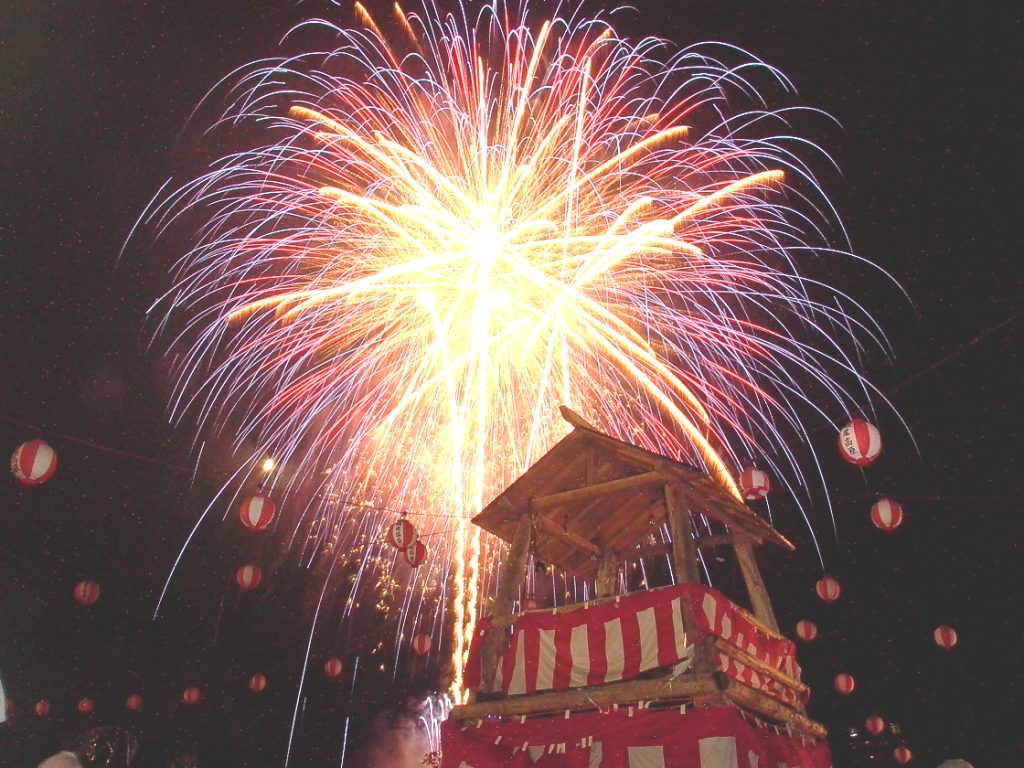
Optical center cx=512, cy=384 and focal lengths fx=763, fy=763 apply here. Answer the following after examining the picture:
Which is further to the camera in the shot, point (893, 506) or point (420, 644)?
point (420, 644)

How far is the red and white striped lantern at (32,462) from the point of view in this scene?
10.5 m

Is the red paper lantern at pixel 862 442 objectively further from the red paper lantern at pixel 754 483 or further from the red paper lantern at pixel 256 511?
the red paper lantern at pixel 256 511

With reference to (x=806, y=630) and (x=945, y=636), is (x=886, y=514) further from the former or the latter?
(x=945, y=636)

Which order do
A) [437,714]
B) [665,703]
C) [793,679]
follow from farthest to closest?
[437,714]
[793,679]
[665,703]

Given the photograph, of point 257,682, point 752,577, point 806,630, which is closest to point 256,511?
point 752,577

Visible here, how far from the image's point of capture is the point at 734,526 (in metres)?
8.98

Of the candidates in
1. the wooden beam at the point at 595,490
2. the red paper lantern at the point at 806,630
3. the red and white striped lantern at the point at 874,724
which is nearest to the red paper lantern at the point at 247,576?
the wooden beam at the point at 595,490

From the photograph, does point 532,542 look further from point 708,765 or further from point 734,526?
point 708,765

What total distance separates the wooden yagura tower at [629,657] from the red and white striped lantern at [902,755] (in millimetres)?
20504

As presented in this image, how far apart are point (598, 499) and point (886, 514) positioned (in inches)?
234

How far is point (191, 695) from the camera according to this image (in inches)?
976

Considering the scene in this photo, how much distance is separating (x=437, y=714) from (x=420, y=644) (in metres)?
16.9

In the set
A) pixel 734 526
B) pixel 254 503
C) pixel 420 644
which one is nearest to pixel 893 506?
pixel 734 526

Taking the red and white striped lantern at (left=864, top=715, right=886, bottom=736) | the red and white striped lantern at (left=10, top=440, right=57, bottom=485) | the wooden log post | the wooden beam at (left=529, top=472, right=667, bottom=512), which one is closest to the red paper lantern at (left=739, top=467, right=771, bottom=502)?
the wooden beam at (left=529, top=472, right=667, bottom=512)
